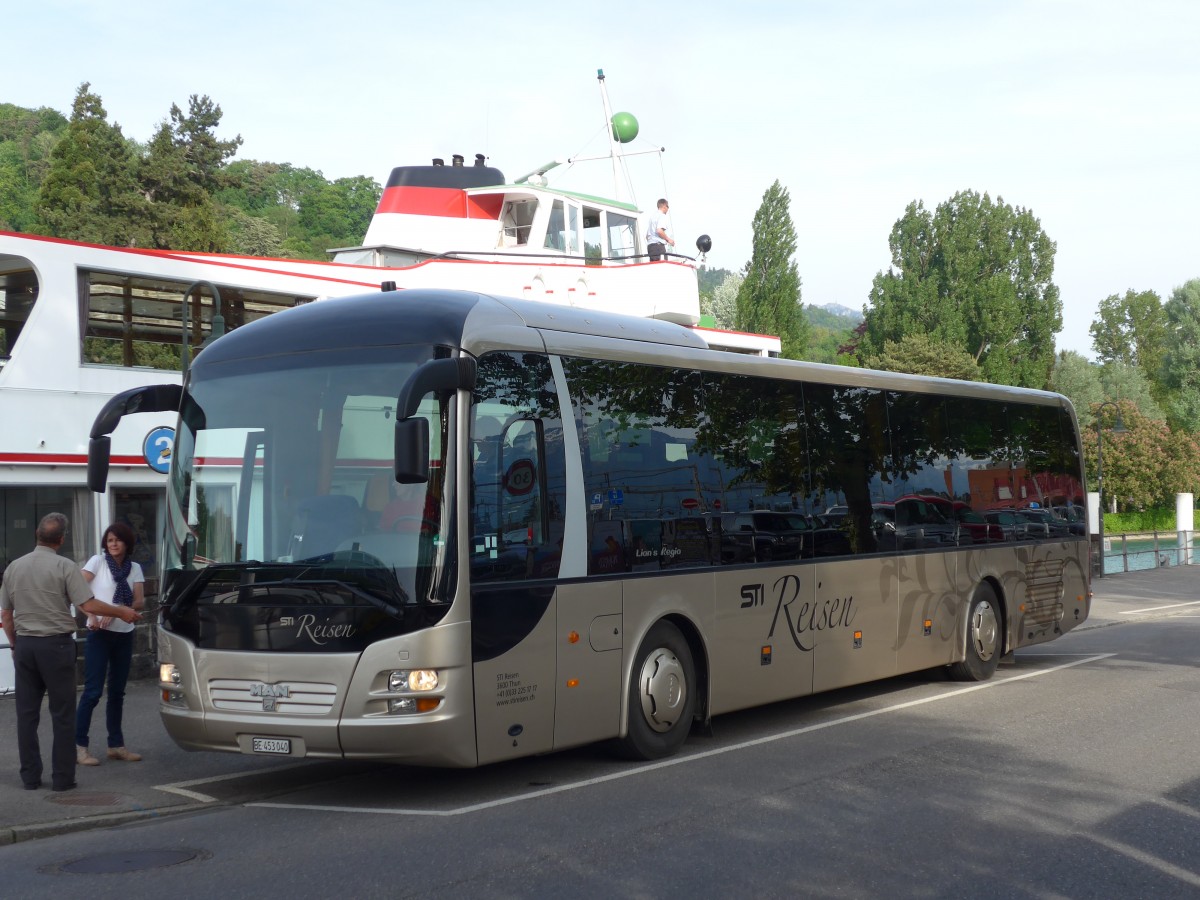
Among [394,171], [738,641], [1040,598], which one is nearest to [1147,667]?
[1040,598]

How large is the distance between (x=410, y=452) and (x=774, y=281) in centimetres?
6646

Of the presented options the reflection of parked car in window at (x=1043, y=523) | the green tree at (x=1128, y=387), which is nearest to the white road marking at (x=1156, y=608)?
the reflection of parked car in window at (x=1043, y=523)

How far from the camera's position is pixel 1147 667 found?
16375mm

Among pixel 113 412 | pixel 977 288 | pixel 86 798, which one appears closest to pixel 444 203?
pixel 113 412

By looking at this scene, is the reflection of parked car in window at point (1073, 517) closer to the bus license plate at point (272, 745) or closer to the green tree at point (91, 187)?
the bus license plate at point (272, 745)

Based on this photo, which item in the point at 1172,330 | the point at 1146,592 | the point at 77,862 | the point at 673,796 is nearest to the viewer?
the point at 77,862

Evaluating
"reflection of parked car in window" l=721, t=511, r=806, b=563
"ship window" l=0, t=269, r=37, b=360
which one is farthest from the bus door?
"ship window" l=0, t=269, r=37, b=360

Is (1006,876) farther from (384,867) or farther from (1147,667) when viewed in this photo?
(1147,667)

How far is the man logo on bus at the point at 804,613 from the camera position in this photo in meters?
11.8

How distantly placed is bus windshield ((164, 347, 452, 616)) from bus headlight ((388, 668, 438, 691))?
1.29 ft

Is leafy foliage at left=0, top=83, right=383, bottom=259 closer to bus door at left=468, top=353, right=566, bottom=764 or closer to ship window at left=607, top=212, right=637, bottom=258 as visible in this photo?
ship window at left=607, top=212, right=637, bottom=258

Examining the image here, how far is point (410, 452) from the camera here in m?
7.85

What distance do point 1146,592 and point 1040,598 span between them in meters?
18.3

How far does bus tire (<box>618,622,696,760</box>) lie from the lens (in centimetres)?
1018
